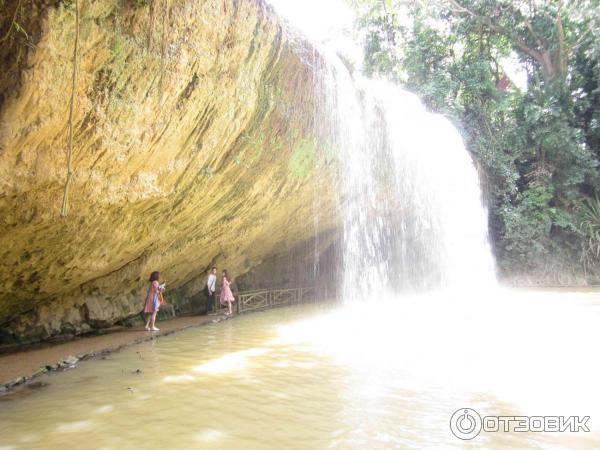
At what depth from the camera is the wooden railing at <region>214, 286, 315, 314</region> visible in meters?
13.4

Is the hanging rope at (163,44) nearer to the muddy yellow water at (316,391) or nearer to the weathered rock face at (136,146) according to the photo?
the weathered rock face at (136,146)

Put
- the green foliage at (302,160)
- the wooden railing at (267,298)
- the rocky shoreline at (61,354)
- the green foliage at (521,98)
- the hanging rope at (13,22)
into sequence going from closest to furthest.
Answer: the hanging rope at (13,22), the rocky shoreline at (61,354), the green foliage at (302,160), the wooden railing at (267,298), the green foliage at (521,98)

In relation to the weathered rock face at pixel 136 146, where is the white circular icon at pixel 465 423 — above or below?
below

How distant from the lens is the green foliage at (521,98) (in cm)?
2009

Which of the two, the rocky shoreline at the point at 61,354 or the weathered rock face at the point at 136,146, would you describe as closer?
the weathered rock face at the point at 136,146

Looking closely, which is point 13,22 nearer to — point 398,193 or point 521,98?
point 398,193

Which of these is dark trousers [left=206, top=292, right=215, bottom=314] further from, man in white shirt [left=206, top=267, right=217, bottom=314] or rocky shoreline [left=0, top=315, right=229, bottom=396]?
rocky shoreline [left=0, top=315, right=229, bottom=396]

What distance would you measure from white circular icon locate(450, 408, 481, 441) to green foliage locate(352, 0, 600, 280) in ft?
57.6

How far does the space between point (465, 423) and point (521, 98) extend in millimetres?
21996

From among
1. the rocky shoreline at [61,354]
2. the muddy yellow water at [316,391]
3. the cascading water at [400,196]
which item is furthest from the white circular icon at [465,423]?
the cascading water at [400,196]

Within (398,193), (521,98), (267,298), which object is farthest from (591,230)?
(267,298)

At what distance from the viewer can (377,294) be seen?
1819cm

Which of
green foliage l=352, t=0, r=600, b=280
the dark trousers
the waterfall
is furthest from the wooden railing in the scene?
green foliage l=352, t=0, r=600, b=280

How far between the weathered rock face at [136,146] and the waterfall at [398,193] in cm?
145
